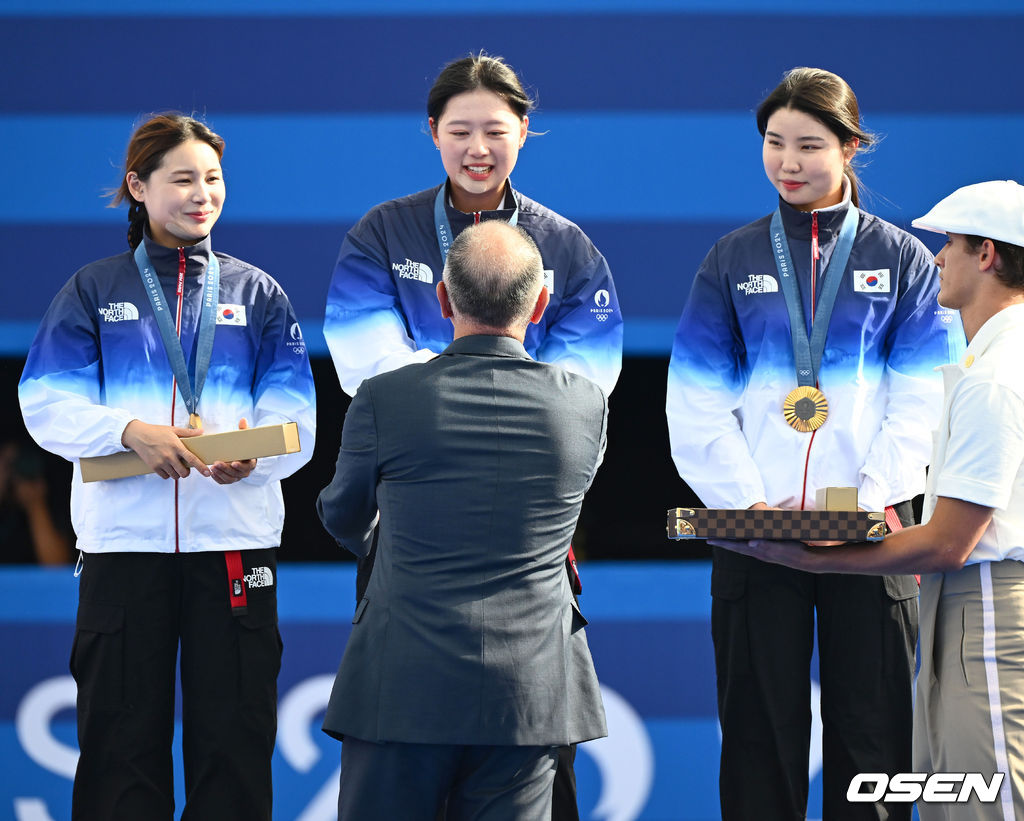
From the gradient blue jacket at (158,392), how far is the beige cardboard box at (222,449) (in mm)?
45

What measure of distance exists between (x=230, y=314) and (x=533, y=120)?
1349 mm

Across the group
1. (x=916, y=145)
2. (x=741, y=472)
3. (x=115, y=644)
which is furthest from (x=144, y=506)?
(x=916, y=145)

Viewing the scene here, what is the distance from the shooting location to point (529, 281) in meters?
2.51

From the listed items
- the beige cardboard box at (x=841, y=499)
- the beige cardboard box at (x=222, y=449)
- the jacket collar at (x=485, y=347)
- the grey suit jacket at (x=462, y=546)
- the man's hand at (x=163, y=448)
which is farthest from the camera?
the man's hand at (x=163, y=448)

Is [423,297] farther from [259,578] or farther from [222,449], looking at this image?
[259,578]

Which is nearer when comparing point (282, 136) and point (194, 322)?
point (194, 322)

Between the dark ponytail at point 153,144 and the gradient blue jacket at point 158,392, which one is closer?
the gradient blue jacket at point 158,392

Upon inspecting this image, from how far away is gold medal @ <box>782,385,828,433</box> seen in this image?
10.9ft

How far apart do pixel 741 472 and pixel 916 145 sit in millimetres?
1636

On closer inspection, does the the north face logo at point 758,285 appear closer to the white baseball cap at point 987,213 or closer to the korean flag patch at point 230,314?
the white baseball cap at point 987,213

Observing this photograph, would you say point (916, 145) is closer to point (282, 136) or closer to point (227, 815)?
point (282, 136)

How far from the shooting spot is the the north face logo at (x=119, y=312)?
3.49 meters

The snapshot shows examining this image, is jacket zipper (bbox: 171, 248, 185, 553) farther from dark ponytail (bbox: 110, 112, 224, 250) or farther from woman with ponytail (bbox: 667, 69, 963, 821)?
woman with ponytail (bbox: 667, 69, 963, 821)

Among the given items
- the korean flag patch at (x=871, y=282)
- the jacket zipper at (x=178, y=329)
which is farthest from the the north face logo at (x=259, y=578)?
the korean flag patch at (x=871, y=282)
